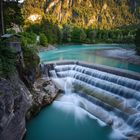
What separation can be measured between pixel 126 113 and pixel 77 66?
9480mm

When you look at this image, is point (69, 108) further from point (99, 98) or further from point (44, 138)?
point (44, 138)

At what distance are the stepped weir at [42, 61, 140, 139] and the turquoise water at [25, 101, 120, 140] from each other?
2.60 feet

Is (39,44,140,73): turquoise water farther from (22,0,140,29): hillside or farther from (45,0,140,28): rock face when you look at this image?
(45,0,140,28): rock face

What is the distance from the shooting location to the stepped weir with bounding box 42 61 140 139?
13.2 meters

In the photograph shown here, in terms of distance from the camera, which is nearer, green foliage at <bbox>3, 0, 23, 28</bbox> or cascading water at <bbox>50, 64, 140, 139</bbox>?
cascading water at <bbox>50, 64, 140, 139</bbox>

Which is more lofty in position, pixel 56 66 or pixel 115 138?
pixel 56 66

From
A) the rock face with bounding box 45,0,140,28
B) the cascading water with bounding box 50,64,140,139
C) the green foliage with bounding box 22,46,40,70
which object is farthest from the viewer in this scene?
the rock face with bounding box 45,0,140,28

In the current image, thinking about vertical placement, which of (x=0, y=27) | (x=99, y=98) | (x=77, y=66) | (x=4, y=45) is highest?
(x=0, y=27)

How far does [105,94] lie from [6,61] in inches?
332

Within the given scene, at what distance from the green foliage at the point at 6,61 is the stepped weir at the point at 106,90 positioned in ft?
21.8

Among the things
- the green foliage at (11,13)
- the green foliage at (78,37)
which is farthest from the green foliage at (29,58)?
the green foliage at (78,37)

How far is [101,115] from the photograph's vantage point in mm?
14164

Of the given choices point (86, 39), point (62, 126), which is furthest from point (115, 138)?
point (86, 39)

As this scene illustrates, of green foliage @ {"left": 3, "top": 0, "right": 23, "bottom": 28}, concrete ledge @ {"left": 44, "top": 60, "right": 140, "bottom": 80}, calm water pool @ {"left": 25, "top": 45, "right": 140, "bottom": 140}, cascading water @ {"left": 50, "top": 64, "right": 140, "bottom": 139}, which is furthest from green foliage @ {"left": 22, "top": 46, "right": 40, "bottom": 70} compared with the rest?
concrete ledge @ {"left": 44, "top": 60, "right": 140, "bottom": 80}
